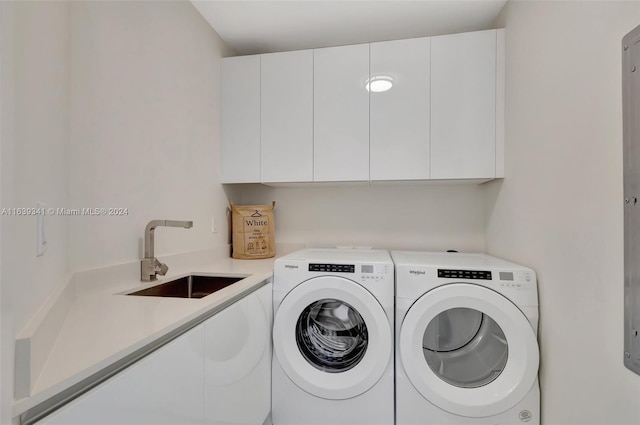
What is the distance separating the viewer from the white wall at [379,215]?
2205mm

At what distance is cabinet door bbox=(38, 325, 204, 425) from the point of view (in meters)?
0.58

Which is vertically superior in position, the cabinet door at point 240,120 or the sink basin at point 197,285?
the cabinet door at point 240,120

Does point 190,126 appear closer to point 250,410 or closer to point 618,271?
point 250,410

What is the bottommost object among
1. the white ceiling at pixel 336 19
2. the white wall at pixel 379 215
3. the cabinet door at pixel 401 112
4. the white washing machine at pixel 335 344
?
the white washing machine at pixel 335 344

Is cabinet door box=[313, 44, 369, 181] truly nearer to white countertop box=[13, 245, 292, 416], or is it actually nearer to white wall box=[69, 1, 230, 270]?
white wall box=[69, 1, 230, 270]

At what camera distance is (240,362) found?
125cm

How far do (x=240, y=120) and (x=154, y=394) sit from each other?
178 cm

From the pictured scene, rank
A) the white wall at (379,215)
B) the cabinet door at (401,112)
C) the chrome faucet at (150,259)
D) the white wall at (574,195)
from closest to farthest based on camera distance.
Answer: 1. the white wall at (574,195)
2. the chrome faucet at (150,259)
3. the cabinet door at (401,112)
4. the white wall at (379,215)

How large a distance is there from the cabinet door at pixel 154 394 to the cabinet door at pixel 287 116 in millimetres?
1298

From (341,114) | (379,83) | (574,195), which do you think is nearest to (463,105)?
(379,83)

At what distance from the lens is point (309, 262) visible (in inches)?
63.7

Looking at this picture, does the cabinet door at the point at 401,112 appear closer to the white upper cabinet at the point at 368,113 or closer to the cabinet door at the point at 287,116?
the white upper cabinet at the point at 368,113

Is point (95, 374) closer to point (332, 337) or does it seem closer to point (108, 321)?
point (108, 321)

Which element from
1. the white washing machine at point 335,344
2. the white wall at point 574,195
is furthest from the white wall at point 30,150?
the white wall at point 574,195
